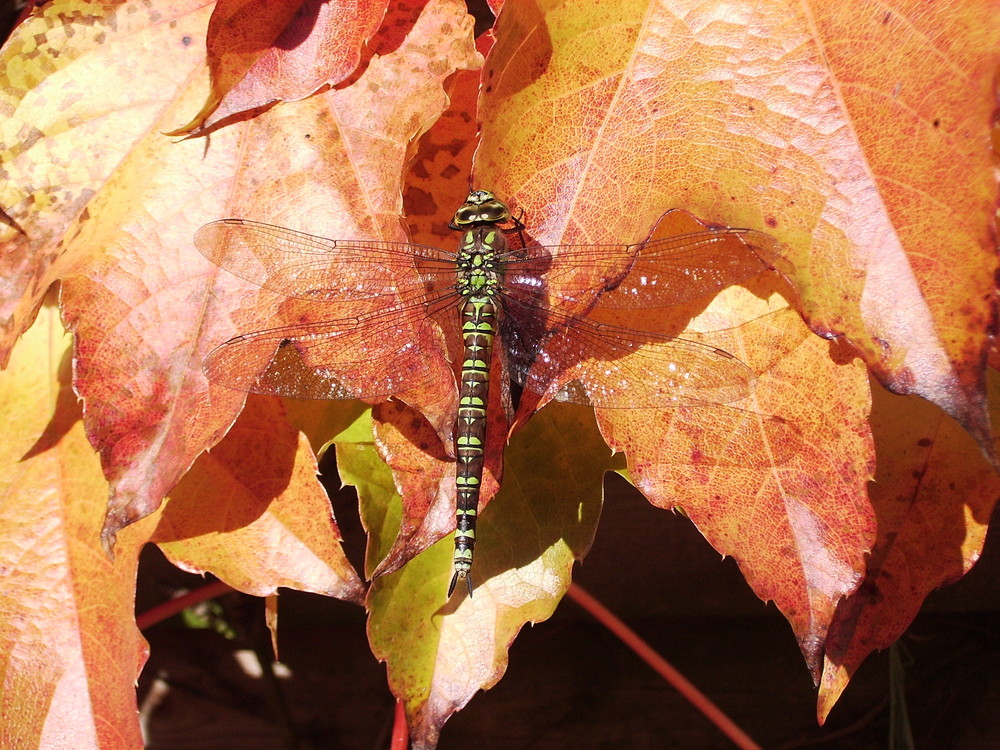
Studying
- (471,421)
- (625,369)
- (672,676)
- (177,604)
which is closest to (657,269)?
(625,369)

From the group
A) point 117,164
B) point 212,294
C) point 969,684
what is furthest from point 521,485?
point 969,684

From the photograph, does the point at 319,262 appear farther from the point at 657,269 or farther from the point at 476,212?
the point at 657,269

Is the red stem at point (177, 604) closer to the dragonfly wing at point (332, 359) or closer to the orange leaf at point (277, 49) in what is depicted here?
the dragonfly wing at point (332, 359)

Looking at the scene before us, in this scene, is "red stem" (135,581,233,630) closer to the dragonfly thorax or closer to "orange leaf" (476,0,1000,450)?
the dragonfly thorax

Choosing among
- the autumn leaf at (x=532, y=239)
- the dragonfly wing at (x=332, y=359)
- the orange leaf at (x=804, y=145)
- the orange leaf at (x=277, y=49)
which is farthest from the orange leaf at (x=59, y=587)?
the orange leaf at (x=804, y=145)

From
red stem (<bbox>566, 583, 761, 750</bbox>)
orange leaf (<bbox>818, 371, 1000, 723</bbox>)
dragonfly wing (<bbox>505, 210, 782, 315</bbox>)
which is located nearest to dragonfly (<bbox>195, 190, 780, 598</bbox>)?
dragonfly wing (<bbox>505, 210, 782, 315</bbox>)

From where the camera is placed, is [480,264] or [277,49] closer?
[277,49]

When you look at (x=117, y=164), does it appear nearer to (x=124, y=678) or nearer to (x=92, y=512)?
(x=92, y=512)
